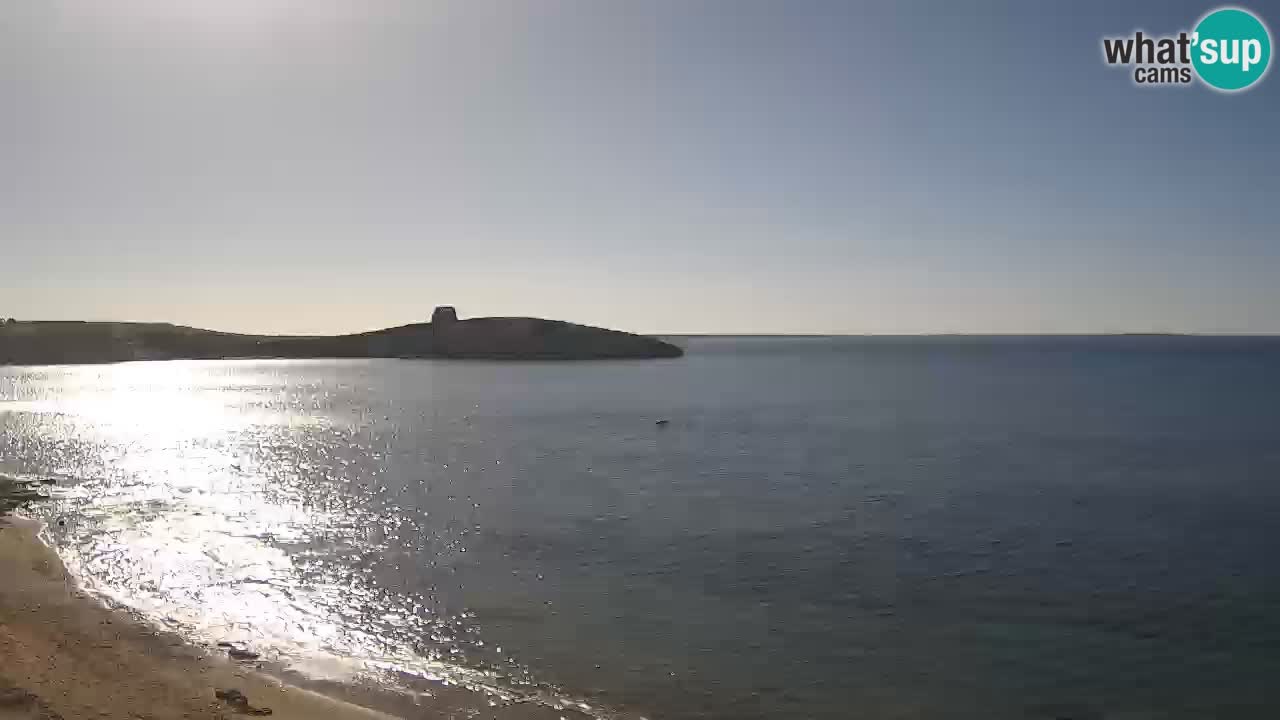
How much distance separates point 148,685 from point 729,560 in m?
20.9

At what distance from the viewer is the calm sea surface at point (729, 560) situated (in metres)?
22.4

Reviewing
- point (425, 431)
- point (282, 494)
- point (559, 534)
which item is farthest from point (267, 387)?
point (559, 534)

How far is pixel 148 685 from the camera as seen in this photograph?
20.1m

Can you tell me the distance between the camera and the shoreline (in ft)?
59.9

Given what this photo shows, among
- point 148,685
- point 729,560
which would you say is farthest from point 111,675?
point 729,560

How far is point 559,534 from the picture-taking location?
39.3m

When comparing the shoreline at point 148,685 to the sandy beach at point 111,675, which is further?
the shoreline at point 148,685

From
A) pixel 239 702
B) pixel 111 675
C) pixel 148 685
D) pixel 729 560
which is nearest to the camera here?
pixel 239 702

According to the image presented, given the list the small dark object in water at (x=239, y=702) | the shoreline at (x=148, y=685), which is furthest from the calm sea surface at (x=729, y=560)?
the small dark object in water at (x=239, y=702)

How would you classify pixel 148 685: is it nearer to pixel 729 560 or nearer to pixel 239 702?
pixel 239 702

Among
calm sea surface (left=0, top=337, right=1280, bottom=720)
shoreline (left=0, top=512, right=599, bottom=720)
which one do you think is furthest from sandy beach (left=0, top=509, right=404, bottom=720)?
calm sea surface (left=0, top=337, right=1280, bottom=720)

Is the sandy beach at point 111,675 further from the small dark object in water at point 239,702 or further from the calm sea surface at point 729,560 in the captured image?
the calm sea surface at point 729,560

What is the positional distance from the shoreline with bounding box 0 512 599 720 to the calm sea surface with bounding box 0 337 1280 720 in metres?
1.28

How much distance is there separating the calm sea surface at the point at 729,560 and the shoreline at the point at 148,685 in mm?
1282
